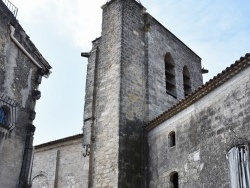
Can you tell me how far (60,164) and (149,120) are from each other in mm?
4473

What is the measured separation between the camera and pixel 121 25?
13.5 meters

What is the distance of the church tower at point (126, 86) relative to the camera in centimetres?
1122

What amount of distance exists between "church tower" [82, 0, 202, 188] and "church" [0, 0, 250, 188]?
1.4 inches

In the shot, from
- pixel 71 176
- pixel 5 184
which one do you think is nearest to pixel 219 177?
pixel 5 184

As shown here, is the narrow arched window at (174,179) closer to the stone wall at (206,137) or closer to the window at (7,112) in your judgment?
the stone wall at (206,137)

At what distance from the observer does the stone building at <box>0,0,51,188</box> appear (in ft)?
32.7

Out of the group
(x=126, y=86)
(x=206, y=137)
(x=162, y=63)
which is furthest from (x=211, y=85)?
(x=162, y=63)

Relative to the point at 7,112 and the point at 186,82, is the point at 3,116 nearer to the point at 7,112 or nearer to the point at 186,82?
the point at 7,112


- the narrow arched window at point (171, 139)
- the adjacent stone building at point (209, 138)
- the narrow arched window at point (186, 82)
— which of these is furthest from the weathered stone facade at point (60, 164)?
the narrow arched window at point (186, 82)

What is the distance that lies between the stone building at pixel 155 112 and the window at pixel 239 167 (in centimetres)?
2

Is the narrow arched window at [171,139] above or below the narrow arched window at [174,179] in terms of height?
above

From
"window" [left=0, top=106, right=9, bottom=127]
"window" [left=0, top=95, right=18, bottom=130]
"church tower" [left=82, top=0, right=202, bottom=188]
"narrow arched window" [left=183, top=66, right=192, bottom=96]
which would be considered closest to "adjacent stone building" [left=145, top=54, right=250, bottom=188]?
"church tower" [left=82, top=0, right=202, bottom=188]

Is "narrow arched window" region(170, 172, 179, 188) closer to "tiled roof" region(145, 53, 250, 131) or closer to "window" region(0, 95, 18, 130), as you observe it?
"tiled roof" region(145, 53, 250, 131)

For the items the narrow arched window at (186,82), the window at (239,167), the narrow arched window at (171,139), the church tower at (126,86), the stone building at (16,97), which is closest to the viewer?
the window at (239,167)
